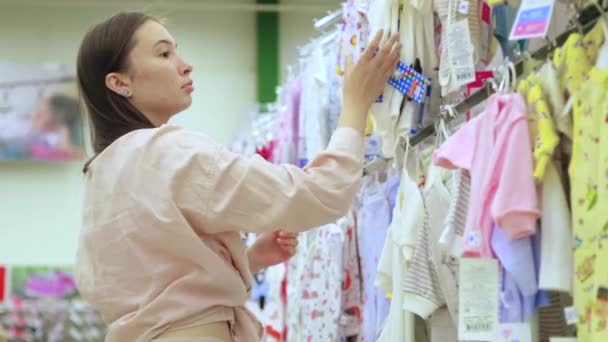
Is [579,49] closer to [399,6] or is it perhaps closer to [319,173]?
[319,173]

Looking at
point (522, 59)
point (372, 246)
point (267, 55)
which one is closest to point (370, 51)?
point (522, 59)

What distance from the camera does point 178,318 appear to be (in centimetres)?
180

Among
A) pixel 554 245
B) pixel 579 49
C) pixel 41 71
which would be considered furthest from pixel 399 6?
pixel 41 71

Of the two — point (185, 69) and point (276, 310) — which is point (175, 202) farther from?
point (276, 310)

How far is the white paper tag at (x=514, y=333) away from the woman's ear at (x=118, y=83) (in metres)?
0.94

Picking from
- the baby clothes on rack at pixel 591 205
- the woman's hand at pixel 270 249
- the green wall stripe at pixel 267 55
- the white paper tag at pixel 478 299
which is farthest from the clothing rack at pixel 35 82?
the baby clothes on rack at pixel 591 205

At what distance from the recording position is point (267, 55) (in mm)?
7875

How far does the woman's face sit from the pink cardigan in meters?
0.15

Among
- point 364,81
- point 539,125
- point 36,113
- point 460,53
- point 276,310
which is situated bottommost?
point 276,310

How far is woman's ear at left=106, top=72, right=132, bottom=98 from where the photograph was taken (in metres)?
2.00

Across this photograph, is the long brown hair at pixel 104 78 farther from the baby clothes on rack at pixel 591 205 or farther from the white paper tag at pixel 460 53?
the baby clothes on rack at pixel 591 205

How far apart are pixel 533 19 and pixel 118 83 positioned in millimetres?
895

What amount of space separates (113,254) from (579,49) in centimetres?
102

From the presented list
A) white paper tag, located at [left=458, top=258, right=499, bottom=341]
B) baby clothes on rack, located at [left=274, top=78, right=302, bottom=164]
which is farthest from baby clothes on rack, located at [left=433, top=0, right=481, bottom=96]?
baby clothes on rack, located at [left=274, top=78, right=302, bottom=164]
